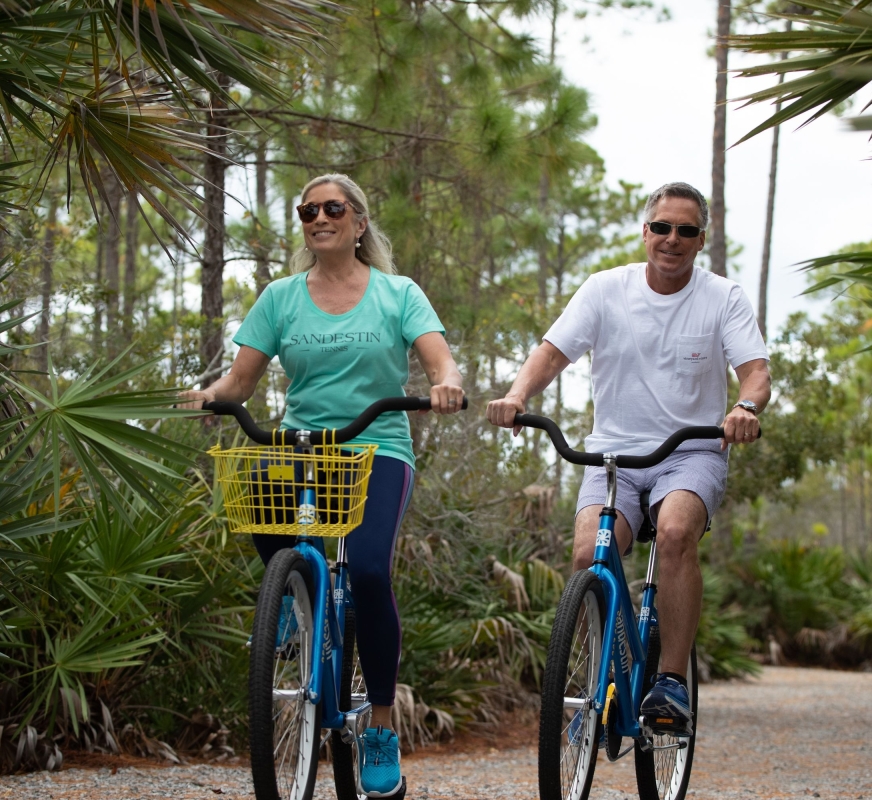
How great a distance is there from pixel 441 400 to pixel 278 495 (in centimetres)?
57

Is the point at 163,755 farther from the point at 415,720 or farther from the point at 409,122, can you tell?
the point at 409,122

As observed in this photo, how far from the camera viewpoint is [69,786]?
4688mm

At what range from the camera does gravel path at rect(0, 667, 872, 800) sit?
479cm

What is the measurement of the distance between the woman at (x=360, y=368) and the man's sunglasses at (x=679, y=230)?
87 cm

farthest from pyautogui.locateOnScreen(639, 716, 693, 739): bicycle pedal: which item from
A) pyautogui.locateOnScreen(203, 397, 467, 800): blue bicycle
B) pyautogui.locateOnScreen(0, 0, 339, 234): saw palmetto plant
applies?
pyautogui.locateOnScreen(0, 0, 339, 234): saw palmetto plant

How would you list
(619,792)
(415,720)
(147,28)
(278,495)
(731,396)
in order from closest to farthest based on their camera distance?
(278,495)
(147,28)
(619,792)
(415,720)
(731,396)

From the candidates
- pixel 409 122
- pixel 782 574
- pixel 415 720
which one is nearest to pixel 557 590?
pixel 415 720

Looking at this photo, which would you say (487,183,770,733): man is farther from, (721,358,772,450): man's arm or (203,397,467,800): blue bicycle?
(203,397,467,800): blue bicycle

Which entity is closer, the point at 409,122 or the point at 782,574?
the point at 409,122

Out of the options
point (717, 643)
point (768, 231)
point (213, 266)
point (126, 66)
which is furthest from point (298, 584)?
point (768, 231)

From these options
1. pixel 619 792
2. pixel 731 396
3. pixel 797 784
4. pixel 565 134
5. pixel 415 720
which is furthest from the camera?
pixel 731 396

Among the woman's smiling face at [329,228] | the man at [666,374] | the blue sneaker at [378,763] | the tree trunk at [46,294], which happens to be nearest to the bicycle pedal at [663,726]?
the man at [666,374]

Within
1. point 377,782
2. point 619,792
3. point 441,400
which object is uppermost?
point 441,400

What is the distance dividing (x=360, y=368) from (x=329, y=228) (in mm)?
518
